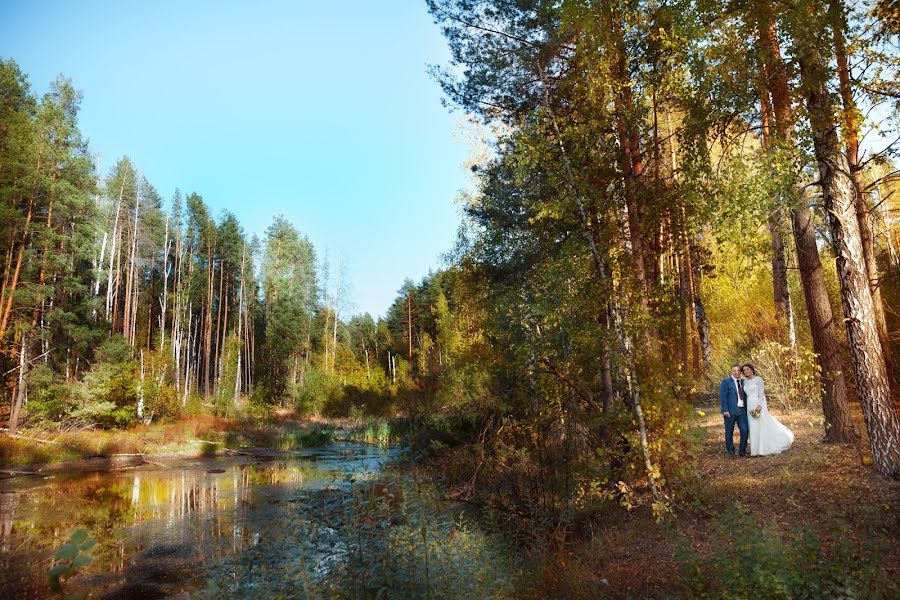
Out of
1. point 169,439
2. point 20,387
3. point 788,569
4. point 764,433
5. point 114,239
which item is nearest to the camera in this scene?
point 788,569

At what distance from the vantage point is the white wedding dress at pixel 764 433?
8914 mm

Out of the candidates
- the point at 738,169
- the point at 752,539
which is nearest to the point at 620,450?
the point at 752,539

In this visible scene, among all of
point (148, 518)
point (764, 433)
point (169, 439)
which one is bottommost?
point (148, 518)

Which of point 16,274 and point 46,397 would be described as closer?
point 16,274

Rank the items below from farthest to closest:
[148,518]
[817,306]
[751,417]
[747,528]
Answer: [148,518]
[751,417]
[817,306]
[747,528]

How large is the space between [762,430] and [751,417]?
284 millimetres

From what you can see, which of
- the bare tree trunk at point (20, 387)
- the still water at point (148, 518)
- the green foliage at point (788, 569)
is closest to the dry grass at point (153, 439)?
the bare tree trunk at point (20, 387)

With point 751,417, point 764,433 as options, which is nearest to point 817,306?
point 751,417

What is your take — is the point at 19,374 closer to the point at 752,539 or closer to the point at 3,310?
the point at 3,310

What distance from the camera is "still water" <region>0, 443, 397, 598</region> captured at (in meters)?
7.55

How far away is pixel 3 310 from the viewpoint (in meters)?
20.8

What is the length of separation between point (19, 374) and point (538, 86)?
70.0ft

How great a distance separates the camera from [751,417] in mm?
9344

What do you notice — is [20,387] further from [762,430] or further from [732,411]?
[762,430]
